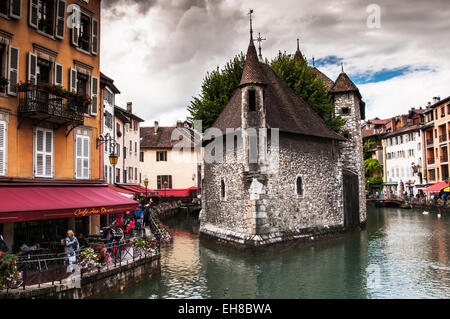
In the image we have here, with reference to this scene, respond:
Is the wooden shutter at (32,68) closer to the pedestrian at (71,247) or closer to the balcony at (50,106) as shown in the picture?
the balcony at (50,106)

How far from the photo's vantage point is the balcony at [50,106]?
41.2ft

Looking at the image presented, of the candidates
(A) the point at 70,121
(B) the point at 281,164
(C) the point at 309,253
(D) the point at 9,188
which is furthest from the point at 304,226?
(D) the point at 9,188

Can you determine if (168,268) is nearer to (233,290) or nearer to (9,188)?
(233,290)

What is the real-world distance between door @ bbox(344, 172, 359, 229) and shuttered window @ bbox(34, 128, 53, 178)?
18.8 meters

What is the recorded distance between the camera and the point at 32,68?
13172mm

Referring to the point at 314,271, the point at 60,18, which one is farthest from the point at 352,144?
the point at 60,18

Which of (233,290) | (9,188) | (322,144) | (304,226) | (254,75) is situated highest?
(254,75)

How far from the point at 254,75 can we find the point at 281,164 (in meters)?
5.04

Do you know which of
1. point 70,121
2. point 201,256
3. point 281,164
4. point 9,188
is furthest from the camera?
point 281,164

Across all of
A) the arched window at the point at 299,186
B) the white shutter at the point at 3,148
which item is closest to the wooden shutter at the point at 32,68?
the white shutter at the point at 3,148

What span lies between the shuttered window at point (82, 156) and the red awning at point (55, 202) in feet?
2.26

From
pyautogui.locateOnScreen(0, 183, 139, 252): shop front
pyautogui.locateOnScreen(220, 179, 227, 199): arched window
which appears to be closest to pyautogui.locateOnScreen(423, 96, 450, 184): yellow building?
pyautogui.locateOnScreen(220, 179, 227, 199): arched window

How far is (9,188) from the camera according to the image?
11.6 m

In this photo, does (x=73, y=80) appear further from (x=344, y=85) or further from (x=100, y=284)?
(x=344, y=85)
